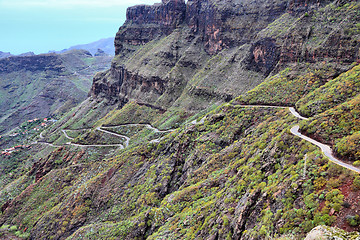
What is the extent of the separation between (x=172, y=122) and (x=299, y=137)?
198ft

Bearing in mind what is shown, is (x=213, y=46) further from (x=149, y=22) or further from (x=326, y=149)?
(x=326, y=149)

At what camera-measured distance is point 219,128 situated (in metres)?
52.7

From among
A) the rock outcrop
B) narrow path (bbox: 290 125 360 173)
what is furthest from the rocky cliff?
narrow path (bbox: 290 125 360 173)

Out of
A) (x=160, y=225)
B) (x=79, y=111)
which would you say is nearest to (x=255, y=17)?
(x=160, y=225)

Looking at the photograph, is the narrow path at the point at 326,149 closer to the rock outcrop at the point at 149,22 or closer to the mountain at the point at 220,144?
the mountain at the point at 220,144

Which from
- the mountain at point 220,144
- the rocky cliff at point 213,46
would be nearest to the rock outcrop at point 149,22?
the rocky cliff at point 213,46

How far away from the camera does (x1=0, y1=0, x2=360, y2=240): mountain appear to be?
76.6 feet

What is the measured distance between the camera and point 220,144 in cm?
4912

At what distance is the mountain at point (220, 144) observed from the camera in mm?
23344

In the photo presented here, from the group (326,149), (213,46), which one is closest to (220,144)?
(326,149)

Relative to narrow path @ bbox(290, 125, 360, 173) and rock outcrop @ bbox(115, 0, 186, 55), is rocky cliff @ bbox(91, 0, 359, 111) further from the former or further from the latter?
narrow path @ bbox(290, 125, 360, 173)

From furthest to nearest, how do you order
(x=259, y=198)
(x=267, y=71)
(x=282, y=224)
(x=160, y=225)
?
(x=267, y=71) < (x=160, y=225) < (x=259, y=198) < (x=282, y=224)

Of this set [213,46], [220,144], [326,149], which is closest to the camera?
[326,149]

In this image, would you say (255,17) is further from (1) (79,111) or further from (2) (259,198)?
(1) (79,111)
